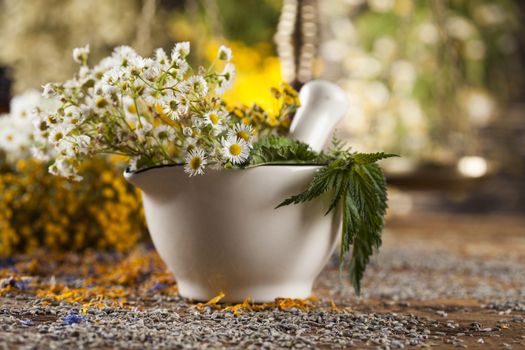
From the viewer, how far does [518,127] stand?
3.90 m

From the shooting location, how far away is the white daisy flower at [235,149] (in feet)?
2.80

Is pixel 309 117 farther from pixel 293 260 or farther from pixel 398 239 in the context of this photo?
pixel 398 239

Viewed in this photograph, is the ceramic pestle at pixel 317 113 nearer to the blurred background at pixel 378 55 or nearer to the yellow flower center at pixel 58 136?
the yellow flower center at pixel 58 136

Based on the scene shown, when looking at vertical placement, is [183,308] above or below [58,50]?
below

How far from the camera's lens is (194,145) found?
877mm

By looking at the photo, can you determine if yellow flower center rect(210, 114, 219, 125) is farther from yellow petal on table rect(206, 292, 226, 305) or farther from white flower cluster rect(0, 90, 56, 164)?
white flower cluster rect(0, 90, 56, 164)

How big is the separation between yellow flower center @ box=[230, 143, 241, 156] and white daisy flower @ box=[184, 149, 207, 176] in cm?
4

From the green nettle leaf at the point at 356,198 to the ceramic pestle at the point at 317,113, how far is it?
0.13 metres

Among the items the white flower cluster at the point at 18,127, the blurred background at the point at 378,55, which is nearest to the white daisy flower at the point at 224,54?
the white flower cluster at the point at 18,127

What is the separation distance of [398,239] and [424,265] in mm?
646

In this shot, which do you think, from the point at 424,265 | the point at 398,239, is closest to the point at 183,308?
the point at 424,265

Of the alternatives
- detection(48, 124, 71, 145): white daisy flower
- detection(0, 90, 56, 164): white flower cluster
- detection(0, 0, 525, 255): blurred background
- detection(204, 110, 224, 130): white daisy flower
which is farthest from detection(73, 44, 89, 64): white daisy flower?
detection(0, 0, 525, 255): blurred background

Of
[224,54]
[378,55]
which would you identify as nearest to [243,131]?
[224,54]

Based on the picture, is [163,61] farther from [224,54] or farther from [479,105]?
[479,105]
